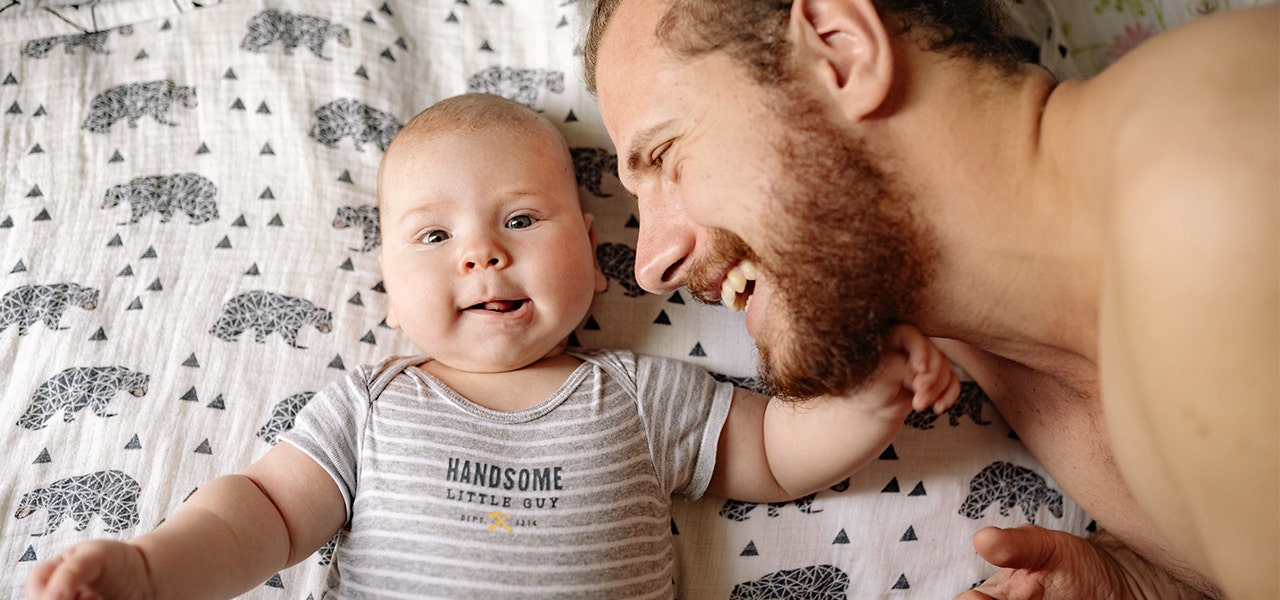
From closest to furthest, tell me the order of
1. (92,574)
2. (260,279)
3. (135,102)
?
(92,574) → (260,279) → (135,102)

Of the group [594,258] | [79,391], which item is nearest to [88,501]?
[79,391]

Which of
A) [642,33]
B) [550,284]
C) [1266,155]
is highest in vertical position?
[1266,155]

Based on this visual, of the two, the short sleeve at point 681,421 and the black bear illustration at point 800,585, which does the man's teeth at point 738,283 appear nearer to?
the short sleeve at point 681,421

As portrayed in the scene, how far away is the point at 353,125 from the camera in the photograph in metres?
1.80

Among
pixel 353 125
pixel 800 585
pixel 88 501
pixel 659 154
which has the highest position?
pixel 659 154

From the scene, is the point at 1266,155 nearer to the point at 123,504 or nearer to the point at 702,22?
the point at 702,22

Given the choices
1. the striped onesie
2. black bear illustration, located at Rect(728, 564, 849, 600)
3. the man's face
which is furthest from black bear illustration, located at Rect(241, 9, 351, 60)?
black bear illustration, located at Rect(728, 564, 849, 600)

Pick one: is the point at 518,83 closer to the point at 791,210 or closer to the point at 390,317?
the point at 390,317

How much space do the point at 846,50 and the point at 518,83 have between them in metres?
0.88

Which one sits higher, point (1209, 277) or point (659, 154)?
point (1209, 277)

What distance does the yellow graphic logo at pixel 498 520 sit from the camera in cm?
133

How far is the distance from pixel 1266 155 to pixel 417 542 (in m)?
1.17

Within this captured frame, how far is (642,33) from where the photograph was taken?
134 centimetres

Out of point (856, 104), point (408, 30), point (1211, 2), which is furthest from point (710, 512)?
point (1211, 2)
